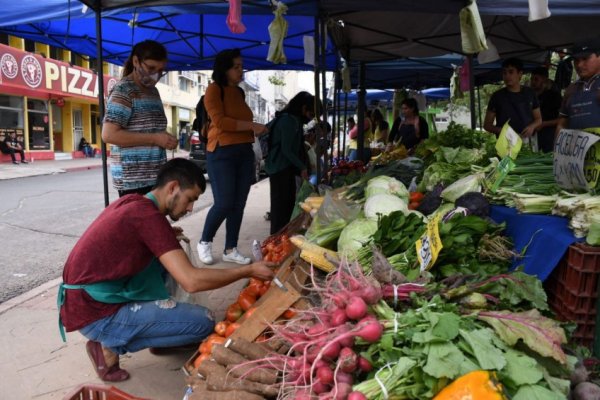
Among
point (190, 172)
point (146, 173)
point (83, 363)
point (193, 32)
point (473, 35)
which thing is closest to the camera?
point (190, 172)

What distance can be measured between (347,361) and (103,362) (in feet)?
6.33

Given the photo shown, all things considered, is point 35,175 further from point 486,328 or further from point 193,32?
point 486,328

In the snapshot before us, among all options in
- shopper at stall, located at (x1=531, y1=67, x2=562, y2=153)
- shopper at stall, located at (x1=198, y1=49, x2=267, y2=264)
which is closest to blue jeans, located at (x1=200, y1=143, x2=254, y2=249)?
shopper at stall, located at (x1=198, y1=49, x2=267, y2=264)

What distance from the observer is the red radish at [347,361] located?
1.58m

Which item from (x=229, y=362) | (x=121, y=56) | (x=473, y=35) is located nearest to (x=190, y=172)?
(x=229, y=362)

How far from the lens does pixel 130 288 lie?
273 centimetres

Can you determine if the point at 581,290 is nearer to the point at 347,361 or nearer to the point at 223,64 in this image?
the point at 347,361

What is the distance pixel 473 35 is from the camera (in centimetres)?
389

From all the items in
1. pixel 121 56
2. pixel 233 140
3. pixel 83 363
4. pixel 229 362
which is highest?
pixel 121 56

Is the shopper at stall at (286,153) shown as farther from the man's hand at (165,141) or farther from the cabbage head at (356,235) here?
the cabbage head at (356,235)

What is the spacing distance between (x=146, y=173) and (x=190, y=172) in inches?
42.3

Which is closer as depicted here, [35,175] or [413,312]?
[413,312]

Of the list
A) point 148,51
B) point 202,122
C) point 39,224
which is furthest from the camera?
point 39,224

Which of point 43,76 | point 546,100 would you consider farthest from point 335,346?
point 43,76
